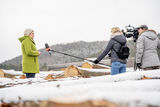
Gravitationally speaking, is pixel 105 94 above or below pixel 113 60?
below

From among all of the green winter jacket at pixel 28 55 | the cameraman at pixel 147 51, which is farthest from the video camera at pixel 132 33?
the green winter jacket at pixel 28 55

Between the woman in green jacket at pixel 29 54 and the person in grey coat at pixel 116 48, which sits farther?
the woman in green jacket at pixel 29 54

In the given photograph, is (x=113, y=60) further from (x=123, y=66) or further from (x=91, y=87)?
(x=91, y=87)

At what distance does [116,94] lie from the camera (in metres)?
1.04

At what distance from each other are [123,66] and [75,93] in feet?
9.28

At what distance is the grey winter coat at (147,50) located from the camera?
4.05 meters

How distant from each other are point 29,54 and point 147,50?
277 centimetres

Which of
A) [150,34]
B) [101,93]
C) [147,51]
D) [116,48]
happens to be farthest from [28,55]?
[101,93]

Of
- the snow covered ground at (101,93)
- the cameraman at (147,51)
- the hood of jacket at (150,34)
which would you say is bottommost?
the snow covered ground at (101,93)

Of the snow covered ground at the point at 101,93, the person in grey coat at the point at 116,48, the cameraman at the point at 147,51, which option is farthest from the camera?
the cameraman at the point at 147,51

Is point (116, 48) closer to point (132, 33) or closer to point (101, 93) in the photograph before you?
point (132, 33)

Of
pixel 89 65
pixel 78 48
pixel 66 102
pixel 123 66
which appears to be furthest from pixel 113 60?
pixel 78 48

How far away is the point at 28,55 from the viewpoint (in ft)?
13.8

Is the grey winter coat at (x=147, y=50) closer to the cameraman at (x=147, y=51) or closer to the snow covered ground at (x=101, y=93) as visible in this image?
the cameraman at (x=147, y=51)
